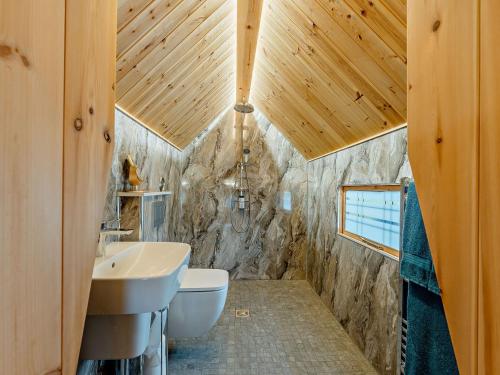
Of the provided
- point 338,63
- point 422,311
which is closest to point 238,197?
point 338,63

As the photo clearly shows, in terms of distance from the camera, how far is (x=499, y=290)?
0.43m

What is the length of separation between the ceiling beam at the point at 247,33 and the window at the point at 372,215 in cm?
142

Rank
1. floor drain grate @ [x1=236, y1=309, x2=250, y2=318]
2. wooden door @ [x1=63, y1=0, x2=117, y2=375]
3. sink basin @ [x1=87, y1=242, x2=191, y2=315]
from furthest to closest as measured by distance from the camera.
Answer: floor drain grate @ [x1=236, y1=309, x2=250, y2=318], sink basin @ [x1=87, y1=242, x2=191, y2=315], wooden door @ [x1=63, y1=0, x2=117, y2=375]

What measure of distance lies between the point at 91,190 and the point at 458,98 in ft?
2.43

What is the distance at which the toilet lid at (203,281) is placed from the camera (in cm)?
204

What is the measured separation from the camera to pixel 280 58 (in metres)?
2.15

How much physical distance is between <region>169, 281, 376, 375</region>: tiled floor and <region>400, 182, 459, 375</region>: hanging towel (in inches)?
42.1

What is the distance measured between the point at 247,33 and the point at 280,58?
1.54 ft

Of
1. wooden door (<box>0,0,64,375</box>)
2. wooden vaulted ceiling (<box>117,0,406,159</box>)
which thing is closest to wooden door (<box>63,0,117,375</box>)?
wooden door (<box>0,0,64,375</box>)

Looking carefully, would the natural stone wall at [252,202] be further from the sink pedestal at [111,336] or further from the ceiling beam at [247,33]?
the sink pedestal at [111,336]

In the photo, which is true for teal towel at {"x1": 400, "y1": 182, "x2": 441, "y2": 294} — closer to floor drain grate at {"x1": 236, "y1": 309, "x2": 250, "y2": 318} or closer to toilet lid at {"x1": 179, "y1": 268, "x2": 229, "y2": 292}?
toilet lid at {"x1": 179, "y1": 268, "x2": 229, "y2": 292}

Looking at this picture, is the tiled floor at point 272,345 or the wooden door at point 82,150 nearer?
the wooden door at point 82,150

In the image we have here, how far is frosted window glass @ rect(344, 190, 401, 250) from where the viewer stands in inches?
75.7

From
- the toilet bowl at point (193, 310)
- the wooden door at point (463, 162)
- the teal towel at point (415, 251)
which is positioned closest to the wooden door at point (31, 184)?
the wooden door at point (463, 162)
